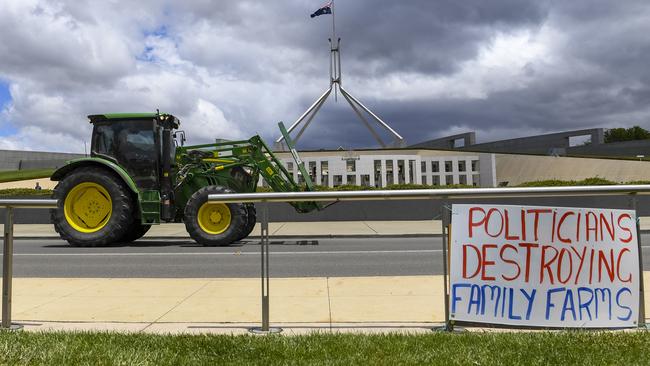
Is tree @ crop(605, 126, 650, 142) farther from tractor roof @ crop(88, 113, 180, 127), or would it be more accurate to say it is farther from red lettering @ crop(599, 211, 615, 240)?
red lettering @ crop(599, 211, 615, 240)

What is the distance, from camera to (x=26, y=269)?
8977 millimetres

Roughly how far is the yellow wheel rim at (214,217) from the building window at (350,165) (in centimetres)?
2675

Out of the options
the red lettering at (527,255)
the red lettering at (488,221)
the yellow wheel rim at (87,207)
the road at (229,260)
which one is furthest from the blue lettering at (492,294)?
the yellow wheel rim at (87,207)

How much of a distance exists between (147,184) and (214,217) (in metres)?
1.79

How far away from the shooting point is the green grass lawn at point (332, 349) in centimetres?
355

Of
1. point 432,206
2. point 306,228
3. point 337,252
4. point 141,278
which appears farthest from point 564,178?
point 141,278

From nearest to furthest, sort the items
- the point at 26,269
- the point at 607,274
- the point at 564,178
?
the point at 607,274 < the point at 26,269 < the point at 564,178

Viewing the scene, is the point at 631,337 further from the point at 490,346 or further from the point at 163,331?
the point at 163,331

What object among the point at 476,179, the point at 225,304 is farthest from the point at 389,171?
the point at 225,304

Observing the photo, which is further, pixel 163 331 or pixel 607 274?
pixel 163 331

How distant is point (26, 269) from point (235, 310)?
5404 millimetres

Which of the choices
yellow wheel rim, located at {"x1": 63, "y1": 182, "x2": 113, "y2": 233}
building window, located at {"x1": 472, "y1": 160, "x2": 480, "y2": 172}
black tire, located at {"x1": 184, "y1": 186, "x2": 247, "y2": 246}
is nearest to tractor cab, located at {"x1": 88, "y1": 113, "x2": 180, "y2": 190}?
yellow wheel rim, located at {"x1": 63, "y1": 182, "x2": 113, "y2": 233}

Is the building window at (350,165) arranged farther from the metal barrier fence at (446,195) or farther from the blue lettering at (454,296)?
the blue lettering at (454,296)

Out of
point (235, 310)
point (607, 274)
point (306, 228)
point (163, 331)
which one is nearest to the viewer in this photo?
point (607, 274)
